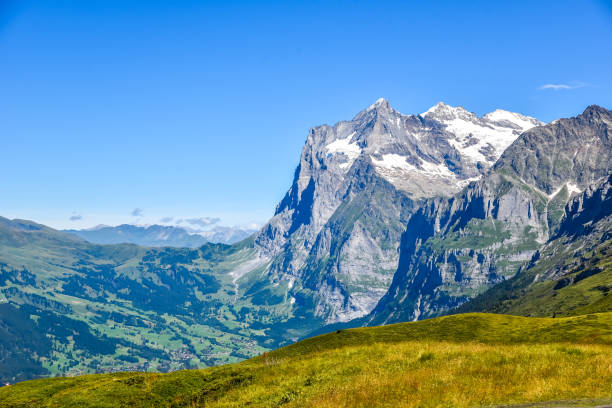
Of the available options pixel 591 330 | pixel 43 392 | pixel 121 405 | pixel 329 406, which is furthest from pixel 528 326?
pixel 43 392

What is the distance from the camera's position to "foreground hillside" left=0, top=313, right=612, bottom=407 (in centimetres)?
2644

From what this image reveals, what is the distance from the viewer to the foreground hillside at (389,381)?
26.4 meters

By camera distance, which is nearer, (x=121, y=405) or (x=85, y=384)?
(x=121, y=405)

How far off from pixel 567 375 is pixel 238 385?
2439cm

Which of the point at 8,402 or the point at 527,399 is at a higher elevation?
the point at 527,399

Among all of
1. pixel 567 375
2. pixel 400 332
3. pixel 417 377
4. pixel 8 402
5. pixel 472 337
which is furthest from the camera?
pixel 400 332

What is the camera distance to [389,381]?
30.0m

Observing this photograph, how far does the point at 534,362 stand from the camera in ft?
102

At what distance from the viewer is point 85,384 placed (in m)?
46.4

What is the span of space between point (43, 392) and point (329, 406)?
32123mm

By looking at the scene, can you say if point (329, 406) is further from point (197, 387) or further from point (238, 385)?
point (197, 387)

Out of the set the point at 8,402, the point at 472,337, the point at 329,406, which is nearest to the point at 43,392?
the point at 8,402

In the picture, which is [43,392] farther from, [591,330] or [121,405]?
[591,330]

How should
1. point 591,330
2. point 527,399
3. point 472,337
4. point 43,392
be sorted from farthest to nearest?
point 472,337 → point 591,330 → point 43,392 → point 527,399
